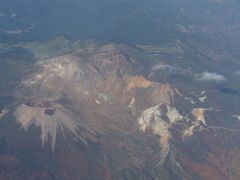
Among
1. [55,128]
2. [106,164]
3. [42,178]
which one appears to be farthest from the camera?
[55,128]

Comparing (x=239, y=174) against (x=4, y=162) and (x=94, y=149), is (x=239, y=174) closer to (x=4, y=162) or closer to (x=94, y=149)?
(x=94, y=149)

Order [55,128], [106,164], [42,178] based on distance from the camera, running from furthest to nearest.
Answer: [55,128]
[106,164]
[42,178]

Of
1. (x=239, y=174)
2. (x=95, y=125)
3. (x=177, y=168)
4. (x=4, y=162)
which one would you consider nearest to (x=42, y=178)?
(x=4, y=162)

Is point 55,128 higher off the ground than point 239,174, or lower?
higher

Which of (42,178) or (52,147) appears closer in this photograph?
(42,178)

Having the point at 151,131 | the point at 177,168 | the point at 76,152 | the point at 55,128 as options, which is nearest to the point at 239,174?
the point at 177,168

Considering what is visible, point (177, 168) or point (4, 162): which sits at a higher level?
point (4, 162)

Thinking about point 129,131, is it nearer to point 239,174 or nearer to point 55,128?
point 55,128

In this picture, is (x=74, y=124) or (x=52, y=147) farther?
(x=74, y=124)
